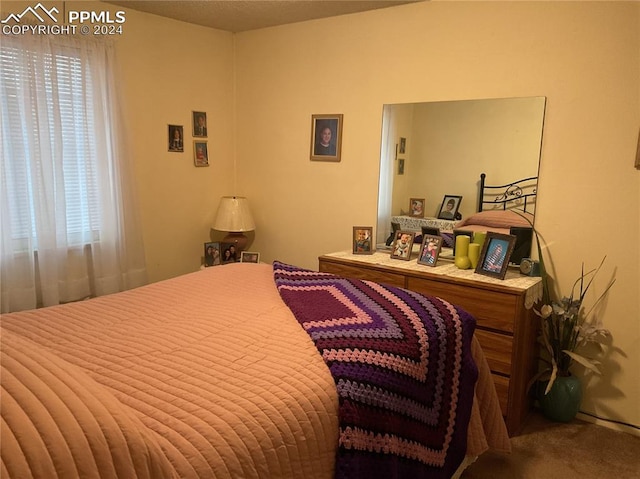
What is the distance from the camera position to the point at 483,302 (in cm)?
247

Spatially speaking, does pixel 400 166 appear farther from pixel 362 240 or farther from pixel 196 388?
pixel 196 388

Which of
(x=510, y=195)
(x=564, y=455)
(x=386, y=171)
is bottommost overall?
(x=564, y=455)

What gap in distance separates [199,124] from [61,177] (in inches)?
45.5

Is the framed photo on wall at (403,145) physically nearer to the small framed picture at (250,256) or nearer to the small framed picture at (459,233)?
the small framed picture at (459,233)

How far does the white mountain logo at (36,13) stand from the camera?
8.91 ft

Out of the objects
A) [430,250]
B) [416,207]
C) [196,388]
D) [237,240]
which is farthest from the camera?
[237,240]

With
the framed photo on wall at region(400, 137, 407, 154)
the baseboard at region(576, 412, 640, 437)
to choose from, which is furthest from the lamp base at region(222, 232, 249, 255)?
the baseboard at region(576, 412, 640, 437)

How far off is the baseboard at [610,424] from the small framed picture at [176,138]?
3.11 metres

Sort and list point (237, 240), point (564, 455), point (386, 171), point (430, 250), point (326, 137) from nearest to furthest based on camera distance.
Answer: point (564, 455)
point (430, 250)
point (386, 171)
point (326, 137)
point (237, 240)

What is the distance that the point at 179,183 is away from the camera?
3736mm

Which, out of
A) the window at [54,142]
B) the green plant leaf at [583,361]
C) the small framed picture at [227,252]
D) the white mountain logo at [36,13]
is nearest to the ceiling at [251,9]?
the white mountain logo at [36,13]

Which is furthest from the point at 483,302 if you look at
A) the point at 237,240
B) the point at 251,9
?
the point at 251,9

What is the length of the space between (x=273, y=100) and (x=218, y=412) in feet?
9.86

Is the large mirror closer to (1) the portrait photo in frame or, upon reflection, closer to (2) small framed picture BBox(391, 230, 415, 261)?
(2) small framed picture BBox(391, 230, 415, 261)
